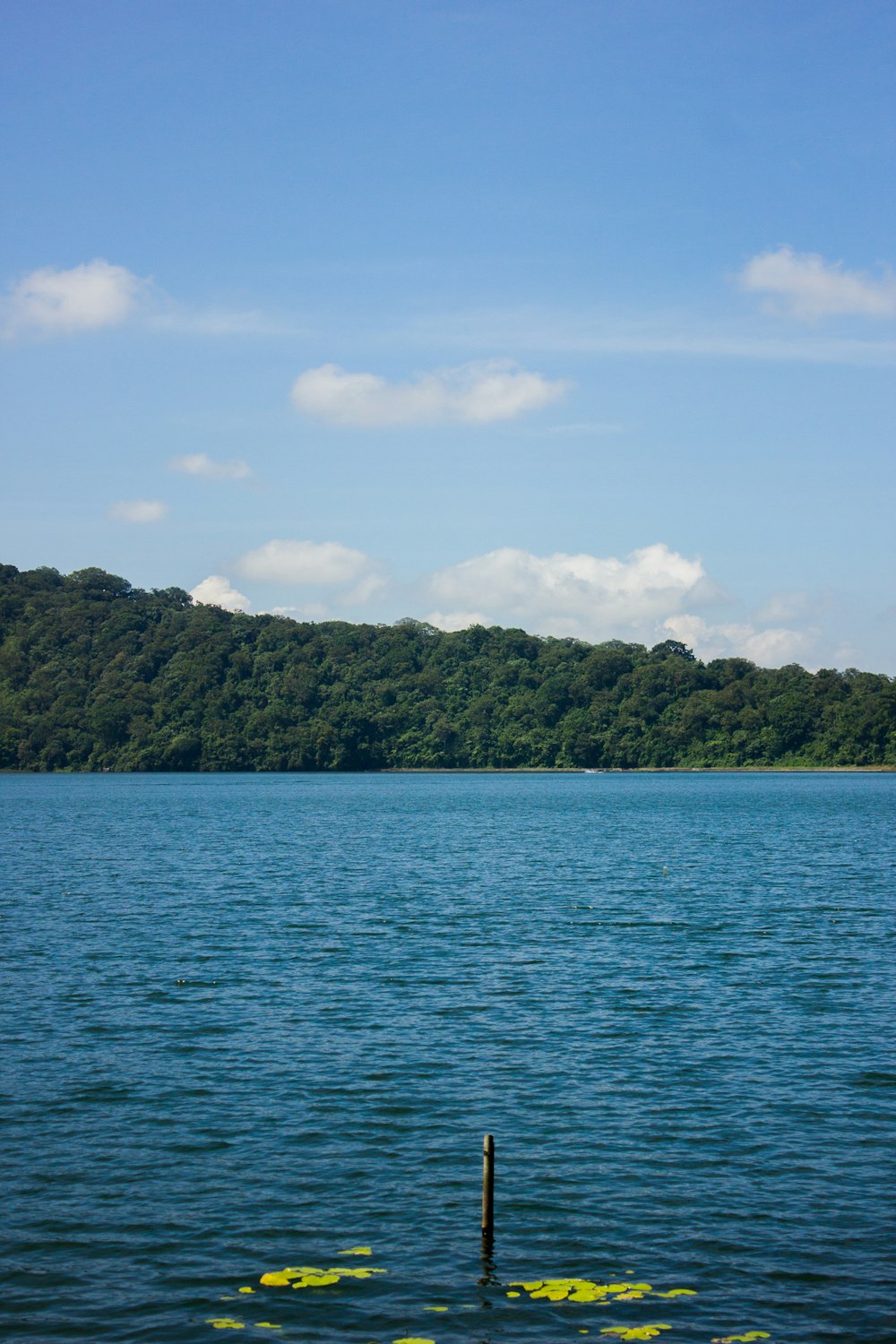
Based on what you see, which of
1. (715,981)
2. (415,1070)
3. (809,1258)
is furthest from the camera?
(715,981)

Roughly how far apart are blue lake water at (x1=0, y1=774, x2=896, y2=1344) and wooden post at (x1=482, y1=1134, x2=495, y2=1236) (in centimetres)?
48

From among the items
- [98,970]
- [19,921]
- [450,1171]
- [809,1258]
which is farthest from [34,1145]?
[19,921]

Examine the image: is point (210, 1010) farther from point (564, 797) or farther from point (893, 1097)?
point (564, 797)

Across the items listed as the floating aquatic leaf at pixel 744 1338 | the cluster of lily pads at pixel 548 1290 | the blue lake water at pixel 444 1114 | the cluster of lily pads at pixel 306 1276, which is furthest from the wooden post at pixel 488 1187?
the floating aquatic leaf at pixel 744 1338

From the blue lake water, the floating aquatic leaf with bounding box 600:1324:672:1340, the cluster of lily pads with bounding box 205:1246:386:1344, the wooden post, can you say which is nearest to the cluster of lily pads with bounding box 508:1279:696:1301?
the blue lake water

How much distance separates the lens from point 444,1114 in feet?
74.7

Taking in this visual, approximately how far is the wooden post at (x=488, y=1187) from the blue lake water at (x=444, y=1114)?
477mm

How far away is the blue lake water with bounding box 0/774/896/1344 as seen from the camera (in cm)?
1595

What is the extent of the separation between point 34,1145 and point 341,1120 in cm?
526

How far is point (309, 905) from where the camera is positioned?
5131 cm

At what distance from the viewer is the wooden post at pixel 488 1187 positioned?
15586mm

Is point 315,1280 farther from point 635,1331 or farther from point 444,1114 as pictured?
point 444,1114

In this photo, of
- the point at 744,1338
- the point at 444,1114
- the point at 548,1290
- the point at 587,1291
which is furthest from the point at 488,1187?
the point at 444,1114

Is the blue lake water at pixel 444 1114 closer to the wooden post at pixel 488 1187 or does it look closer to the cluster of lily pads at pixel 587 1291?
the cluster of lily pads at pixel 587 1291
